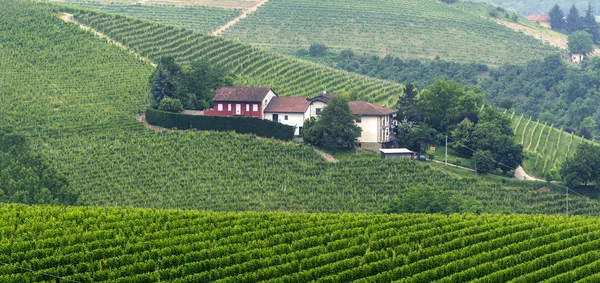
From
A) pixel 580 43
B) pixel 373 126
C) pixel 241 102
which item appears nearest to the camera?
pixel 373 126

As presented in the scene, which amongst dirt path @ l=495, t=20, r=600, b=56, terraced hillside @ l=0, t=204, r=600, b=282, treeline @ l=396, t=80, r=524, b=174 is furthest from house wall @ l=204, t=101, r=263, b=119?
dirt path @ l=495, t=20, r=600, b=56

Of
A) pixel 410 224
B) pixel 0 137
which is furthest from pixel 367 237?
pixel 0 137

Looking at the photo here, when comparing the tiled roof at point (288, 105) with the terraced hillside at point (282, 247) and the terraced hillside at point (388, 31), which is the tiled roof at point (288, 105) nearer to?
the terraced hillside at point (282, 247)

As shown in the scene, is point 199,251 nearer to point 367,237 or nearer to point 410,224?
point 367,237

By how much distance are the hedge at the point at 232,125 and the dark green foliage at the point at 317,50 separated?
6559 centimetres

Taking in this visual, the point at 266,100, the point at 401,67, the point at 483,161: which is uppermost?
the point at 401,67

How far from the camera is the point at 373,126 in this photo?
3435 inches

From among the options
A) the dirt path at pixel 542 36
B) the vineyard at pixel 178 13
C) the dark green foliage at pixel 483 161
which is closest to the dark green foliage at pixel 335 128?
the dark green foliage at pixel 483 161

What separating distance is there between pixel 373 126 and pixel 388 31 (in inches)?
3238

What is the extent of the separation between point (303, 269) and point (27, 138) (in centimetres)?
3798

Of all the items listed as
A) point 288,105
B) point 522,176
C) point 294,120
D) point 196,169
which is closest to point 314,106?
point 288,105

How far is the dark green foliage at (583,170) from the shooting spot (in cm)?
8362

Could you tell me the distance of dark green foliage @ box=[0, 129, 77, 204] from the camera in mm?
71250

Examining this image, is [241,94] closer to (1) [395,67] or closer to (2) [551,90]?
(1) [395,67]
